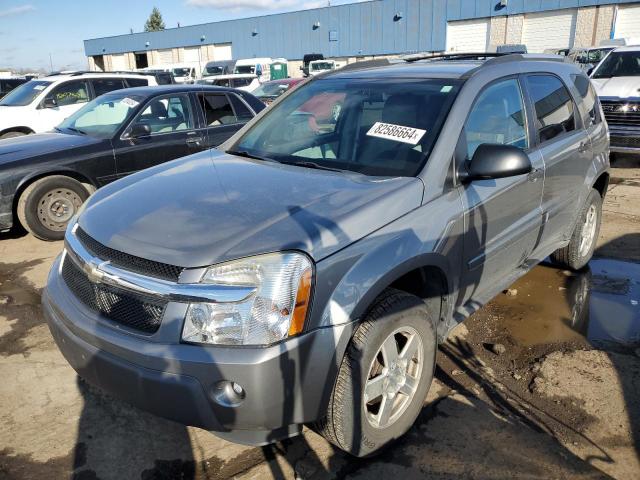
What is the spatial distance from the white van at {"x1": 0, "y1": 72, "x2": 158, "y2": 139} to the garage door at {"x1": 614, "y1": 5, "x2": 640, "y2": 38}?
96.2ft

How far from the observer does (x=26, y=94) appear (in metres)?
9.91

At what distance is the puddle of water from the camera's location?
3.79 m

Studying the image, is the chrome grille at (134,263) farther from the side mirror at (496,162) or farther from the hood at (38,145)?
the hood at (38,145)

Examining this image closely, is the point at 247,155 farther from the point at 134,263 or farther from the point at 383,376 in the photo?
the point at 383,376

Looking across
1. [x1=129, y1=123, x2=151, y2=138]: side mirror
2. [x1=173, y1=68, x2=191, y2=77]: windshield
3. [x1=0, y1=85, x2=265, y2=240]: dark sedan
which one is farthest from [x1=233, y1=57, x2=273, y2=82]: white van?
[x1=129, y1=123, x2=151, y2=138]: side mirror

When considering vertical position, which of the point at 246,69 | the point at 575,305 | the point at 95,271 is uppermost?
the point at 95,271

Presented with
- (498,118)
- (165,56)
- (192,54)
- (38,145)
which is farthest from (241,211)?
(165,56)

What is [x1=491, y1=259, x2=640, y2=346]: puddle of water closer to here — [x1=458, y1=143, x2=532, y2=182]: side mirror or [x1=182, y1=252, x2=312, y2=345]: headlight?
[x1=458, y1=143, x2=532, y2=182]: side mirror

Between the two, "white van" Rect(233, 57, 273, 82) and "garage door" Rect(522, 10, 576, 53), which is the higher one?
"garage door" Rect(522, 10, 576, 53)

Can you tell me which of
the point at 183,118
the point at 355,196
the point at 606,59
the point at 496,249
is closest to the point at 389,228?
the point at 355,196

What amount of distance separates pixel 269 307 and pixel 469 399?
1598mm

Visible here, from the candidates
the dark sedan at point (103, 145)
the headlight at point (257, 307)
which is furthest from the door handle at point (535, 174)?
the dark sedan at point (103, 145)

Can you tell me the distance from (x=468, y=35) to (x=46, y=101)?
102 feet

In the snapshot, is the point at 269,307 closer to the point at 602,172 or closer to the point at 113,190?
the point at 113,190
